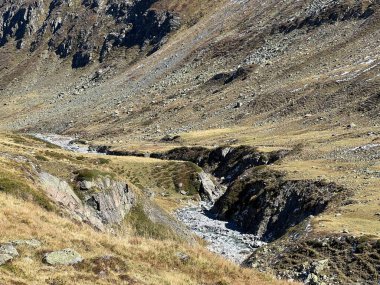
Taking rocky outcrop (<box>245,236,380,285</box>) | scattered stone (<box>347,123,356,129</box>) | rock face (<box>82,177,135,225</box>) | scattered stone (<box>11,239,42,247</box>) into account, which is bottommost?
scattered stone (<box>347,123,356,129</box>)

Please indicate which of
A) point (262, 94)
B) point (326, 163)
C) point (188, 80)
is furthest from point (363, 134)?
point (188, 80)

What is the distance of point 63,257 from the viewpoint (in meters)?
20.2

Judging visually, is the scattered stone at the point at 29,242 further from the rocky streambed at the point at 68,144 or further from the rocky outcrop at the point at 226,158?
the rocky streambed at the point at 68,144

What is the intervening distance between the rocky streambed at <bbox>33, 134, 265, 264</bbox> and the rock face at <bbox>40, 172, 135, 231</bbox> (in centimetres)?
1158

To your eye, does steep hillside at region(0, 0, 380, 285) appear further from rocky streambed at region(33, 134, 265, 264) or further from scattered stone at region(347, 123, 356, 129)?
scattered stone at region(347, 123, 356, 129)

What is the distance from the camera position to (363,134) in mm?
80062

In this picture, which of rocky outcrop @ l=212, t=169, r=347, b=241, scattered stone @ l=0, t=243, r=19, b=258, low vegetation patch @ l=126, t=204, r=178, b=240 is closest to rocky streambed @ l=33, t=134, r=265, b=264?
rocky outcrop @ l=212, t=169, r=347, b=241

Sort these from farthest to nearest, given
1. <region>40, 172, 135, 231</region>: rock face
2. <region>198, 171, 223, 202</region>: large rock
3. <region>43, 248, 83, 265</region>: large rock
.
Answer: <region>198, 171, 223, 202</region>: large rock < <region>40, 172, 135, 231</region>: rock face < <region>43, 248, 83, 265</region>: large rock

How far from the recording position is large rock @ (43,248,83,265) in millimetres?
19792

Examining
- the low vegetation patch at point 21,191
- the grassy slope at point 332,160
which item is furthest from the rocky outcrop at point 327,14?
the low vegetation patch at point 21,191

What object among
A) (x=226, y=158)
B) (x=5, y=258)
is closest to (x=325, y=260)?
(x=5, y=258)

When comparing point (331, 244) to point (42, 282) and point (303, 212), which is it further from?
point (42, 282)

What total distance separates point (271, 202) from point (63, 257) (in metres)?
41.4

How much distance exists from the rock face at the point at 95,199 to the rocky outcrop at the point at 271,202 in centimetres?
1793
